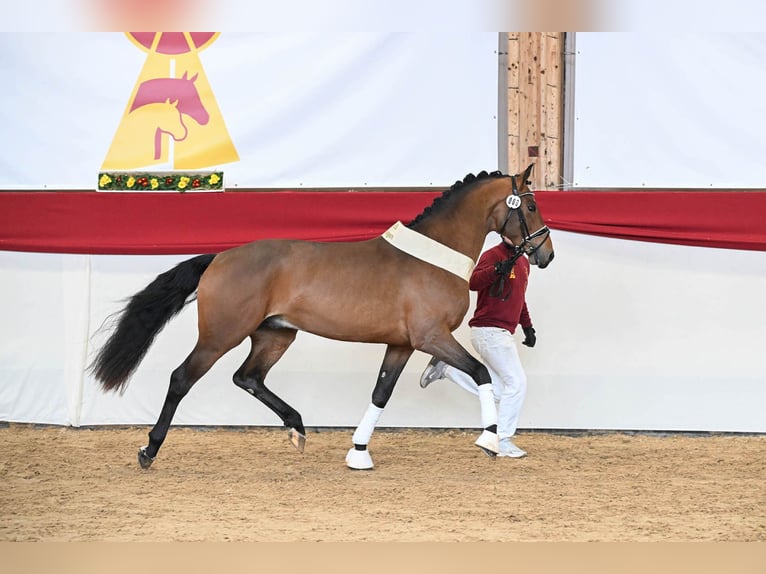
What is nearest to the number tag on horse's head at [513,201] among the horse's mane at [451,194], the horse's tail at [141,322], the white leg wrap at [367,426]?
the horse's mane at [451,194]

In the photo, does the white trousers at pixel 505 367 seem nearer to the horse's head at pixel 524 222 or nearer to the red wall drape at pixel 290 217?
the horse's head at pixel 524 222

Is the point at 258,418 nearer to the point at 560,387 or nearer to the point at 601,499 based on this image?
the point at 560,387

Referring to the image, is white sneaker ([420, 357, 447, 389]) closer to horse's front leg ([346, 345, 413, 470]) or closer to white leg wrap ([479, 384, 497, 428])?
horse's front leg ([346, 345, 413, 470])

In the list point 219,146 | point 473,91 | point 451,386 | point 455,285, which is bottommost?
point 451,386

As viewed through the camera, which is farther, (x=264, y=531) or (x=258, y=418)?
(x=258, y=418)

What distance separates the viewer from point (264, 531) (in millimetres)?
4215

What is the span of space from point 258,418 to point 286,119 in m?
2.13

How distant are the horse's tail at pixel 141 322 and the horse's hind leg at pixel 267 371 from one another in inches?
20.6

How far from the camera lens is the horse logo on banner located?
23.1 feet

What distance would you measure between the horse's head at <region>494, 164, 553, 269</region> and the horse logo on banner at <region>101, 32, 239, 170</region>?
7.53 feet

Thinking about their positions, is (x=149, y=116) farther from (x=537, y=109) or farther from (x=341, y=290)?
(x=537, y=109)

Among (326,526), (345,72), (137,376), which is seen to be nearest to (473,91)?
(345,72)

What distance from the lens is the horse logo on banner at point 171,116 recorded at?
7027mm

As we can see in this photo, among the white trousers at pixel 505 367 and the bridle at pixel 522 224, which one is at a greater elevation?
the bridle at pixel 522 224
